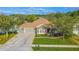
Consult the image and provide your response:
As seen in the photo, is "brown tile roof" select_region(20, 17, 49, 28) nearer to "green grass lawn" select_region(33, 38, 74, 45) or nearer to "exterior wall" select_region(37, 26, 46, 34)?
"exterior wall" select_region(37, 26, 46, 34)

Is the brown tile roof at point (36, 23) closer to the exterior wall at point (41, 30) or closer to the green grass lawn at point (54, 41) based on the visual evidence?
the exterior wall at point (41, 30)

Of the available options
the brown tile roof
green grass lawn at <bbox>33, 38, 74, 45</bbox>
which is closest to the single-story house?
the brown tile roof

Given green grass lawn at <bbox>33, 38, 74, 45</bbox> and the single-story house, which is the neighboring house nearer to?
the single-story house

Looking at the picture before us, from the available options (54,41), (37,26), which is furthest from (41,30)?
(54,41)

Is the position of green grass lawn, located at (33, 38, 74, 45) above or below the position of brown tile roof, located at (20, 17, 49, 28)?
below

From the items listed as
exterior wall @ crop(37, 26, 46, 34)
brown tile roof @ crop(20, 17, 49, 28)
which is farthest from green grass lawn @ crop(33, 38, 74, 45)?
brown tile roof @ crop(20, 17, 49, 28)

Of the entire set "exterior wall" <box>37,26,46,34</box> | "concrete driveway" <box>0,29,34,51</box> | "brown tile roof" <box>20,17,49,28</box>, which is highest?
"brown tile roof" <box>20,17,49,28</box>

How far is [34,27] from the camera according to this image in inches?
132

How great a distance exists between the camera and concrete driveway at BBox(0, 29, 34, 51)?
331 centimetres

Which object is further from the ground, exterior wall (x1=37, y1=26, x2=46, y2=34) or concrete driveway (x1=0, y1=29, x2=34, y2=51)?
exterior wall (x1=37, y1=26, x2=46, y2=34)

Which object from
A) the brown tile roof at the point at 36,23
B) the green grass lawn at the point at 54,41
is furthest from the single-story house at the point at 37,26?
the green grass lawn at the point at 54,41

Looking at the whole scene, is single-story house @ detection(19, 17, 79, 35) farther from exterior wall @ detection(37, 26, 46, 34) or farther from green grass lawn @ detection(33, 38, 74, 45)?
green grass lawn @ detection(33, 38, 74, 45)

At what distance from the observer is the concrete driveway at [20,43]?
331 cm
